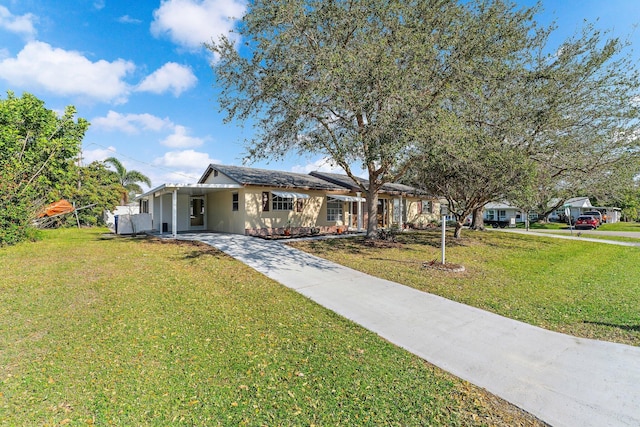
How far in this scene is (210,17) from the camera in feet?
37.3

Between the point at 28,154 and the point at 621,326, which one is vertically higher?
the point at 28,154

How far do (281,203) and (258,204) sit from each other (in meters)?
1.48

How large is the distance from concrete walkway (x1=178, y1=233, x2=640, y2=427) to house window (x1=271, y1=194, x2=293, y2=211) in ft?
31.8

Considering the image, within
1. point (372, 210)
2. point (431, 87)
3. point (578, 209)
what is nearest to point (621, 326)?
point (431, 87)

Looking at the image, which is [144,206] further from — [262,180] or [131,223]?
[262,180]

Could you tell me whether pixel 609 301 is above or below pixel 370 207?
below

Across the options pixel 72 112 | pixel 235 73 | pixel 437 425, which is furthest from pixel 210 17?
pixel 437 425

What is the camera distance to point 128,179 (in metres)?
34.9

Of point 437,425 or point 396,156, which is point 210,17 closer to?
point 396,156

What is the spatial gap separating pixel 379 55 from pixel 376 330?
769 centimetres

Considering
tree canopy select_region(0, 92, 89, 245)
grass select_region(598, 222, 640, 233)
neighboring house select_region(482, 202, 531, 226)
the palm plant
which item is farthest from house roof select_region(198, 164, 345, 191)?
neighboring house select_region(482, 202, 531, 226)

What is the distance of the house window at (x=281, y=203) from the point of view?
679 inches

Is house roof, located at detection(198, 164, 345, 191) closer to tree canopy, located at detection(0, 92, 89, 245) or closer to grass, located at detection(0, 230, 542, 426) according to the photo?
tree canopy, located at detection(0, 92, 89, 245)

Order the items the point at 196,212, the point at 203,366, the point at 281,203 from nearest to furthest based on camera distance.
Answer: the point at 203,366, the point at 281,203, the point at 196,212
